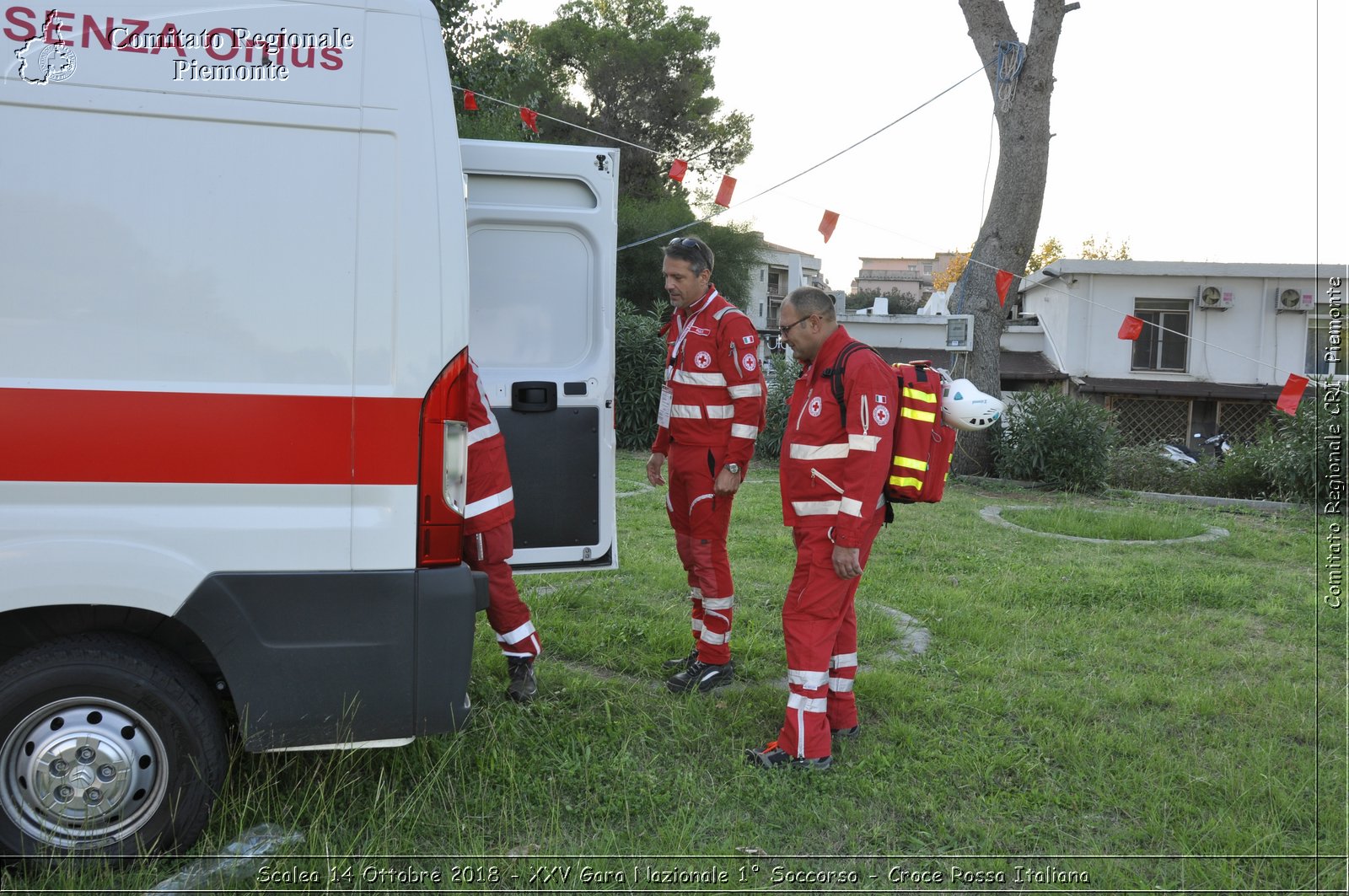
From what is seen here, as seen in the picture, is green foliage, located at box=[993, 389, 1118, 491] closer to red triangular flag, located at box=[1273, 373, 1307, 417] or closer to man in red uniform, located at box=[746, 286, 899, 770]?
red triangular flag, located at box=[1273, 373, 1307, 417]

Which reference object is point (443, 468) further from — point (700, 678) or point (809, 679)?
point (700, 678)

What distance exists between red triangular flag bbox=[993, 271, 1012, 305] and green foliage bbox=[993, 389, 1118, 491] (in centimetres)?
139

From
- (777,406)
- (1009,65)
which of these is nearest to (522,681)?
(777,406)

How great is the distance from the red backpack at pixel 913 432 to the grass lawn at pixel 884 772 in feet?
3.30

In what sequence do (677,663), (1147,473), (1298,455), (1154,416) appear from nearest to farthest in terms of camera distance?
(677,663), (1298,455), (1147,473), (1154,416)

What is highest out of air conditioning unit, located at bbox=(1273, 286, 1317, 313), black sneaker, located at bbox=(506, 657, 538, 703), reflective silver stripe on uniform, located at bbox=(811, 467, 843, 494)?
air conditioning unit, located at bbox=(1273, 286, 1317, 313)

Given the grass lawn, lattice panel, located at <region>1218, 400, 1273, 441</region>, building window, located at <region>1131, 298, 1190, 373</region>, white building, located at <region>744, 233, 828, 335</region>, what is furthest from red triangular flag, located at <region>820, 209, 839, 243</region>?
white building, located at <region>744, 233, 828, 335</region>

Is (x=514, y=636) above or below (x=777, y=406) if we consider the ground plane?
below

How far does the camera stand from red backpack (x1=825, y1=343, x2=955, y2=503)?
3857 mm

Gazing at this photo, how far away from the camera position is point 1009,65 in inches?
486

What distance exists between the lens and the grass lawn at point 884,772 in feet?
10.1

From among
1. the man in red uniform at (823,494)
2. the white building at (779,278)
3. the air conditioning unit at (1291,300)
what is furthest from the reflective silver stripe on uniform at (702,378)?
the white building at (779,278)

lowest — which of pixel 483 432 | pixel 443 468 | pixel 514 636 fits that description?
pixel 514 636

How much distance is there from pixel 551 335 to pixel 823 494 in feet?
4.91
